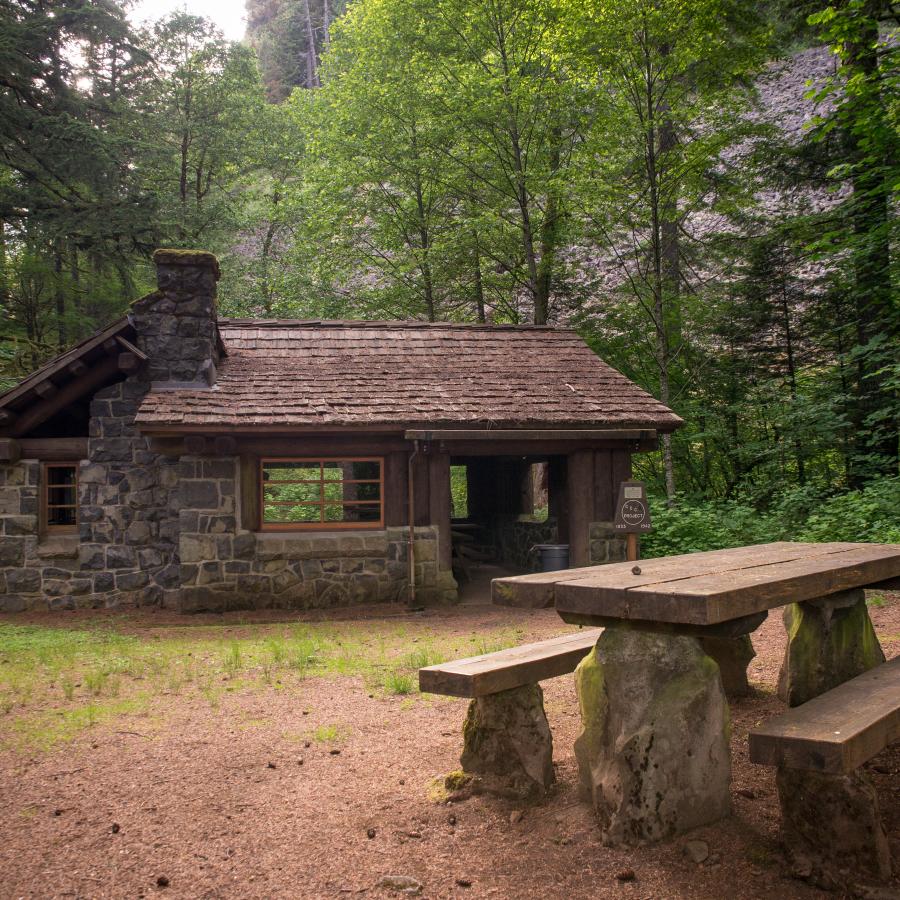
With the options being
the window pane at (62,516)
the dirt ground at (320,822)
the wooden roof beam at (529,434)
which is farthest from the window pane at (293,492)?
the dirt ground at (320,822)

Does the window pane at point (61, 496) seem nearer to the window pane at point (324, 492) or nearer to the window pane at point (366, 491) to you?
the window pane at point (324, 492)

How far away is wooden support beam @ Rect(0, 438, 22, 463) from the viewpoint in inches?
416

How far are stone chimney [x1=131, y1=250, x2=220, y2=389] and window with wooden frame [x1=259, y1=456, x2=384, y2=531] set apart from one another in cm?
163

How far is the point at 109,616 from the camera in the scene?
10.1 meters

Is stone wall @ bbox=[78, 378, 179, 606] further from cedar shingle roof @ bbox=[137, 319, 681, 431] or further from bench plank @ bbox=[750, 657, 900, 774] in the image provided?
bench plank @ bbox=[750, 657, 900, 774]

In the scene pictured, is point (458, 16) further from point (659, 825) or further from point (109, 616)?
point (659, 825)

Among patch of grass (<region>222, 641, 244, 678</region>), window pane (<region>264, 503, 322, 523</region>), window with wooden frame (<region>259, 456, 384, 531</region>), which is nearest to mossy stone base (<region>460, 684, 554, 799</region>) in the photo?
patch of grass (<region>222, 641, 244, 678</region>)

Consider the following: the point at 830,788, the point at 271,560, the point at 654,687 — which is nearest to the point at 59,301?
the point at 271,560

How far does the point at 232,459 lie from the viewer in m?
10.3

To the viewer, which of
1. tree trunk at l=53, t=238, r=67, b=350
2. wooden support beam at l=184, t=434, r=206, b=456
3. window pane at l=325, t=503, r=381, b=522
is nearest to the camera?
wooden support beam at l=184, t=434, r=206, b=456

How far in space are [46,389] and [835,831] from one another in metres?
10.3

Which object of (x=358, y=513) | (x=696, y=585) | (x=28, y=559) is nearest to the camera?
(x=696, y=585)

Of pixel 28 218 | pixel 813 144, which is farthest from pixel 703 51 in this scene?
pixel 28 218

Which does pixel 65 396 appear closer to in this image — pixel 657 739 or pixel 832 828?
pixel 657 739
